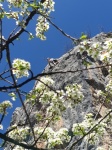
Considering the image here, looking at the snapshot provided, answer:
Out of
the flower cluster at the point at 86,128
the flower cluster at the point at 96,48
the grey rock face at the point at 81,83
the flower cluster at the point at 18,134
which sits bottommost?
the flower cluster at the point at 86,128

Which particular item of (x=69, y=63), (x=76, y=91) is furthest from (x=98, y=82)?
(x=76, y=91)

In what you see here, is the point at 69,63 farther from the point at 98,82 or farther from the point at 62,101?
the point at 62,101

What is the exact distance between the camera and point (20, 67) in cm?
627

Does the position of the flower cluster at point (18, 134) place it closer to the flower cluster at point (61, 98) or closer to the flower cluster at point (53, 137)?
the flower cluster at point (53, 137)

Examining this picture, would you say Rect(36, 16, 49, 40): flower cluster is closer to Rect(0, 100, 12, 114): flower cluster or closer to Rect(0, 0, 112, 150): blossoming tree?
Rect(0, 0, 112, 150): blossoming tree

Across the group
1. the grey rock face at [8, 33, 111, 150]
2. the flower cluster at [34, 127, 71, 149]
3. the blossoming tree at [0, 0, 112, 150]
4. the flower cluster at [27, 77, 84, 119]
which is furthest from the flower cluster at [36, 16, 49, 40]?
the grey rock face at [8, 33, 111, 150]

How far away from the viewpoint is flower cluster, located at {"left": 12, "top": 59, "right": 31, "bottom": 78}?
20.7 ft

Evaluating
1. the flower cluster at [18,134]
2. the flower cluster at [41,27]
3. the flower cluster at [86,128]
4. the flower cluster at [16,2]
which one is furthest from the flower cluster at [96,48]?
the flower cluster at [18,134]

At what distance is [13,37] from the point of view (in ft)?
23.2

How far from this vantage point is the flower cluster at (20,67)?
6295 millimetres

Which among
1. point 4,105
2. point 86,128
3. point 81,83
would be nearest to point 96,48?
point 86,128

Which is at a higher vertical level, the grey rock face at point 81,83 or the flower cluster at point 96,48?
the grey rock face at point 81,83

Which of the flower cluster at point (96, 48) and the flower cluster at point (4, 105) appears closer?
the flower cluster at point (96, 48)

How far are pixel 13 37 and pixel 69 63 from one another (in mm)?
17806
